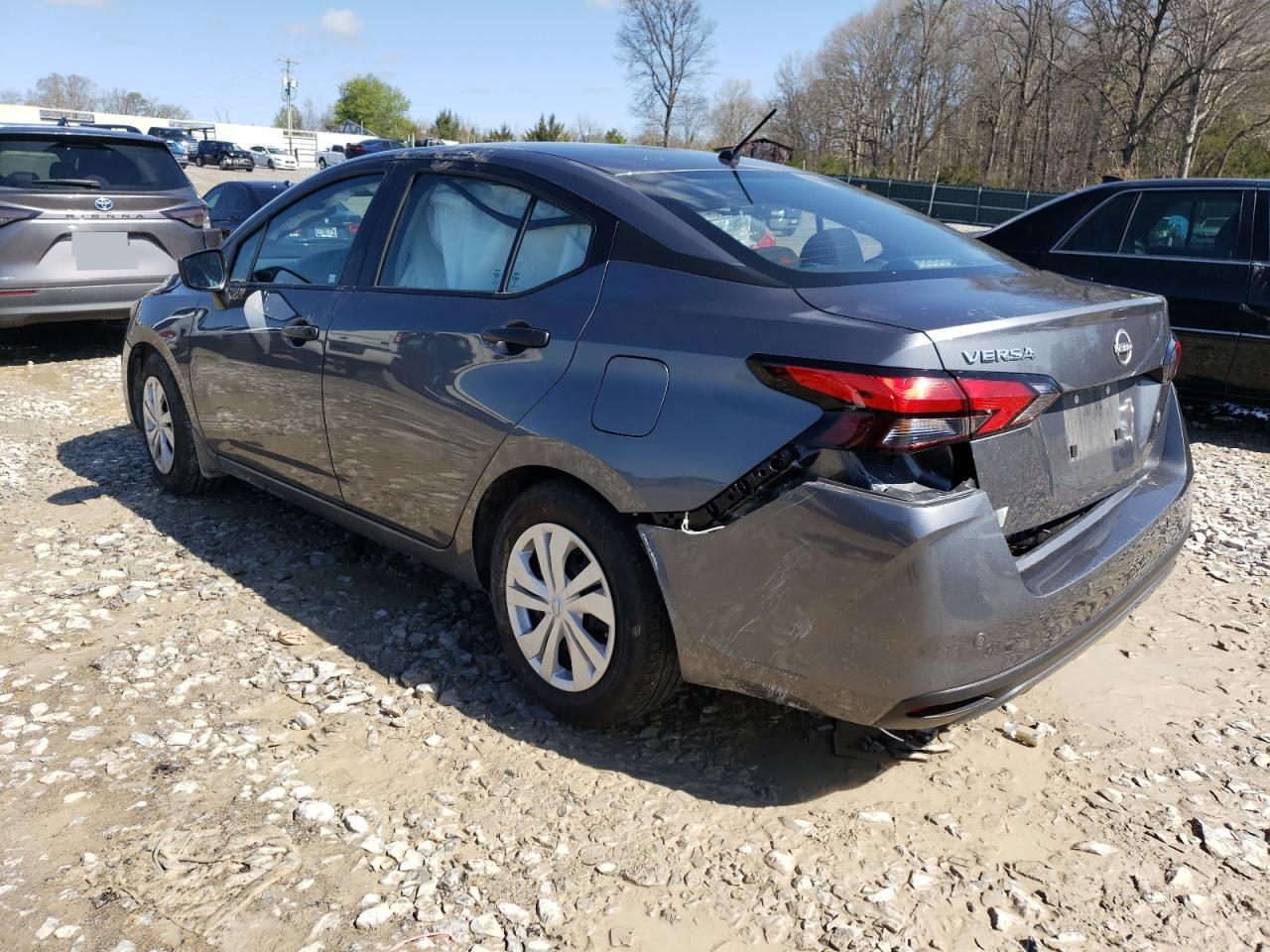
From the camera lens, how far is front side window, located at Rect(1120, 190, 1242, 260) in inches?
250

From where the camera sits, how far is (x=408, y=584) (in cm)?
408

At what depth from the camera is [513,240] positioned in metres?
3.14

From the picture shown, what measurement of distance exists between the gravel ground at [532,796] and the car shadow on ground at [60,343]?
17.3ft

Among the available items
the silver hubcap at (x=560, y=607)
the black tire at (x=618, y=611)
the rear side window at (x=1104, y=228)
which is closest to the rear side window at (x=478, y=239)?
the black tire at (x=618, y=611)

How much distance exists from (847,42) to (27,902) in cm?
6939

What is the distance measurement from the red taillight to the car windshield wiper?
735 cm

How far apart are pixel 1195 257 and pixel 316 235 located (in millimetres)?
5486

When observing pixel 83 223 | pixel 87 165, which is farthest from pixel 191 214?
pixel 83 223

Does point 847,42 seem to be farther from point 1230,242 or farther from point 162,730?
point 162,730

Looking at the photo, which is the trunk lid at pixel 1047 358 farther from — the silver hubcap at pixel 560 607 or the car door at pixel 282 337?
the car door at pixel 282 337

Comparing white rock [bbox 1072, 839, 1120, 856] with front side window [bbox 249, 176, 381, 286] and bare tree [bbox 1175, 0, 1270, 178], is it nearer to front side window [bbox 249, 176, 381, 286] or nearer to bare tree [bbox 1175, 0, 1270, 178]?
front side window [bbox 249, 176, 381, 286]

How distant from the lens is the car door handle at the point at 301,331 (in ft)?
12.0

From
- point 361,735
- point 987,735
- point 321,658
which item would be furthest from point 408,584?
point 987,735

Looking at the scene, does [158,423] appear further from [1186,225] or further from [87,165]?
[1186,225]
